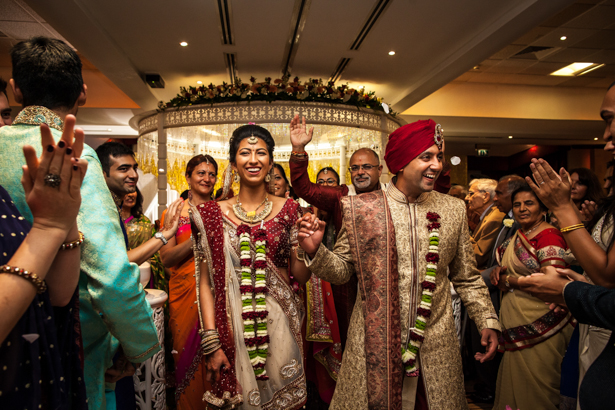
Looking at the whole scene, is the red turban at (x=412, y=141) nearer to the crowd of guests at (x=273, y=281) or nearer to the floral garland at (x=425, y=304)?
the crowd of guests at (x=273, y=281)

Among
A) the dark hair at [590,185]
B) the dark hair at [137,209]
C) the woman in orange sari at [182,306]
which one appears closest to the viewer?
the woman in orange sari at [182,306]

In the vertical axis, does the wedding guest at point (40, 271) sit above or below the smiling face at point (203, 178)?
below

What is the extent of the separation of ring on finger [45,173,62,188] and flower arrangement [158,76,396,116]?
5.58 meters

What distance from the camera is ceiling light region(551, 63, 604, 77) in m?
6.86

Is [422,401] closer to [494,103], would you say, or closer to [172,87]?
[172,87]

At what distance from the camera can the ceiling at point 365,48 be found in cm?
434

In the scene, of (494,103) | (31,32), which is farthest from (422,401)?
(494,103)

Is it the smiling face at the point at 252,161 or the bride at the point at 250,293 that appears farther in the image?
the smiling face at the point at 252,161

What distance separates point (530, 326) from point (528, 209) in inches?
32.2

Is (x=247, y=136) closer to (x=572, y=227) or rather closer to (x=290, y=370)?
(x=290, y=370)

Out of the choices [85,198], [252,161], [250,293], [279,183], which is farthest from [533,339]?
[85,198]

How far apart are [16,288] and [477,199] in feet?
16.5

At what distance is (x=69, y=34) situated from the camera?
4520 millimetres

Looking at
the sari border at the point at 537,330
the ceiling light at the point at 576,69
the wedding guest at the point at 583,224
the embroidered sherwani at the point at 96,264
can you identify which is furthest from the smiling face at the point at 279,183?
the ceiling light at the point at 576,69
